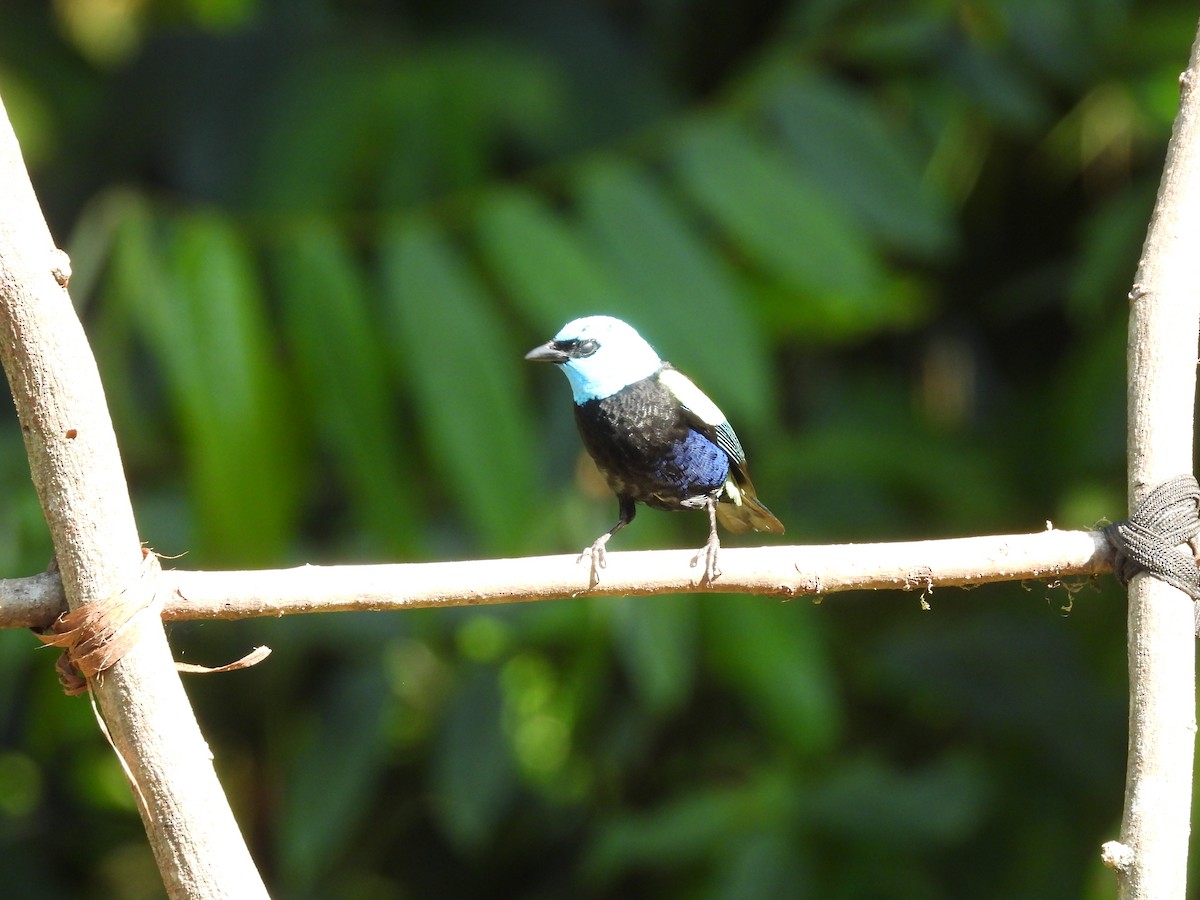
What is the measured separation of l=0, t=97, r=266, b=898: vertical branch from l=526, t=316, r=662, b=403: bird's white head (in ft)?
4.47

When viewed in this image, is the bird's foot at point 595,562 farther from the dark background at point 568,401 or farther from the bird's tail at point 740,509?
the dark background at point 568,401

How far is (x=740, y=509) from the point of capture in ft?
11.1

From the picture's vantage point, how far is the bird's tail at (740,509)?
128 inches

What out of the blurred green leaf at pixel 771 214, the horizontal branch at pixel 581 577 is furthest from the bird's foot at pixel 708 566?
the blurred green leaf at pixel 771 214

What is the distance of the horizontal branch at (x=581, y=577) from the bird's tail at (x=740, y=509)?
105cm

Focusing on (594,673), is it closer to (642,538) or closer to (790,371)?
(642,538)

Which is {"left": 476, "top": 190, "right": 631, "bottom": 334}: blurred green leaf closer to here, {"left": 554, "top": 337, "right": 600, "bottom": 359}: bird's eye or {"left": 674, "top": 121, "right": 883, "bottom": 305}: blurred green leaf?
{"left": 554, "top": 337, "right": 600, "bottom": 359}: bird's eye

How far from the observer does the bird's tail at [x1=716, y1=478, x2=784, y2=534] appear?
3257 millimetres

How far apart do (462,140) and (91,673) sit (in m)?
2.83

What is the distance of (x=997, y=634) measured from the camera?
512cm

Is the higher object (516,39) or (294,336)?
(516,39)

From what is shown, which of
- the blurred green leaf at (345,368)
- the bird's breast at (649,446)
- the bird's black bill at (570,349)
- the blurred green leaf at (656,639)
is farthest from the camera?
the blurred green leaf at (656,639)

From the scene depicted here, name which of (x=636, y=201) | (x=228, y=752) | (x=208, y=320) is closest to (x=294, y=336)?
(x=208, y=320)

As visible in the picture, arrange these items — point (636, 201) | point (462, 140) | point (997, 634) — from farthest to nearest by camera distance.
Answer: point (997, 634) → point (462, 140) → point (636, 201)
